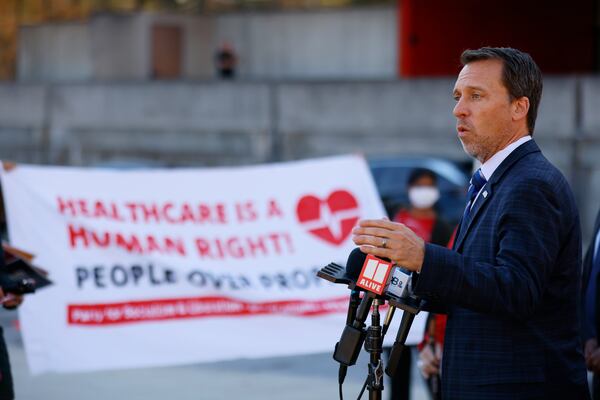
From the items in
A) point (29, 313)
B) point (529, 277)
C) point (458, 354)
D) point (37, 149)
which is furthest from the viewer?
point (37, 149)

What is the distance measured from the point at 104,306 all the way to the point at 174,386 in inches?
54.1

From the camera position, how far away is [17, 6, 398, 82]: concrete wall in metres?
29.8

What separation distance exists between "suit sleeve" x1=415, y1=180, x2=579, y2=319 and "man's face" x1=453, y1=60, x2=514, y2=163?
0.71 ft

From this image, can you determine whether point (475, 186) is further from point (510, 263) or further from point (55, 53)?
point (55, 53)

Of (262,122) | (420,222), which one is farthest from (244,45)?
(420,222)

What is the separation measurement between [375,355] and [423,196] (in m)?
4.84

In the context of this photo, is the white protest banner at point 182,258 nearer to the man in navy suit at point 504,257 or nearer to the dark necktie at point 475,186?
the dark necktie at point 475,186

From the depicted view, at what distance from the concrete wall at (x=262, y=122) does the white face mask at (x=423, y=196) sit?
38.0ft

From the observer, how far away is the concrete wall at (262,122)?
20.4 m

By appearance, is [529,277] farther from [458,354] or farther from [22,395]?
[22,395]

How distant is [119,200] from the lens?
735 cm

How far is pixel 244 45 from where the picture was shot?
31859 mm

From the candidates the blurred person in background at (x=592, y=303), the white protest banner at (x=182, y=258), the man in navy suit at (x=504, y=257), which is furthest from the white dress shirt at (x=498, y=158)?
the white protest banner at (x=182, y=258)

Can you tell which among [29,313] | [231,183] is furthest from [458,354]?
[231,183]
